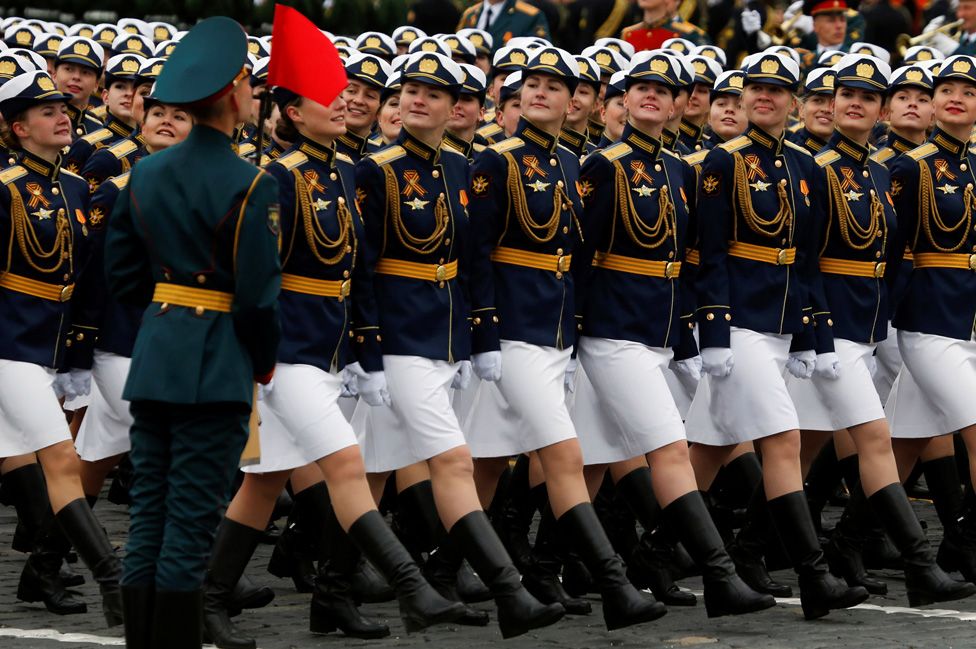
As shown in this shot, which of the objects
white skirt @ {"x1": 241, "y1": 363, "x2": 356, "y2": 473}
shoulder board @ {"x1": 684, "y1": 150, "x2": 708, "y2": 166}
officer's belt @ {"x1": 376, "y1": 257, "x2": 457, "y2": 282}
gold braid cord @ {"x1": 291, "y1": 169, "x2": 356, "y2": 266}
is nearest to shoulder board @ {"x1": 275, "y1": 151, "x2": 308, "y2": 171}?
gold braid cord @ {"x1": 291, "y1": 169, "x2": 356, "y2": 266}

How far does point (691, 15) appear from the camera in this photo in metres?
17.6

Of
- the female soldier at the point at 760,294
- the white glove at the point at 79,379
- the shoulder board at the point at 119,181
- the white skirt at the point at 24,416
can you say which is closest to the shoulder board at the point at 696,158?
the female soldier at the point at 760,294

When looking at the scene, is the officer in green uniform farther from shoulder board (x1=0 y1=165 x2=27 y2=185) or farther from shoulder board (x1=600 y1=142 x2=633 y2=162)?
shoulder board (x1=600 y1=142 x2=633 y2=162)

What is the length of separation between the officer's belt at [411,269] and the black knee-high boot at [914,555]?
6.89 ft

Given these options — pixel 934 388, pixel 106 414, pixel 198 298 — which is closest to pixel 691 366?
pixel 934 388

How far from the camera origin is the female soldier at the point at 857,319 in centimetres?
915

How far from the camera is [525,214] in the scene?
28.5ft

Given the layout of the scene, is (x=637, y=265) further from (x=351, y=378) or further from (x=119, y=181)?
(x=119, y=181)

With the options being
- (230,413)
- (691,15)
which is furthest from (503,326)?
(691,15)

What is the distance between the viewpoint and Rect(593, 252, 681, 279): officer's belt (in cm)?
891

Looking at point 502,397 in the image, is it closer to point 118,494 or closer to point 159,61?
point 159,61

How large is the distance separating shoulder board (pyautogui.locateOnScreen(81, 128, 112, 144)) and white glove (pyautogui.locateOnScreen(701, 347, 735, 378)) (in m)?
3.57

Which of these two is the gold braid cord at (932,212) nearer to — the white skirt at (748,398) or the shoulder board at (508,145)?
the white skirt at (748,398)

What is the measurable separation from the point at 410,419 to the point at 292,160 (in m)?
1.04
